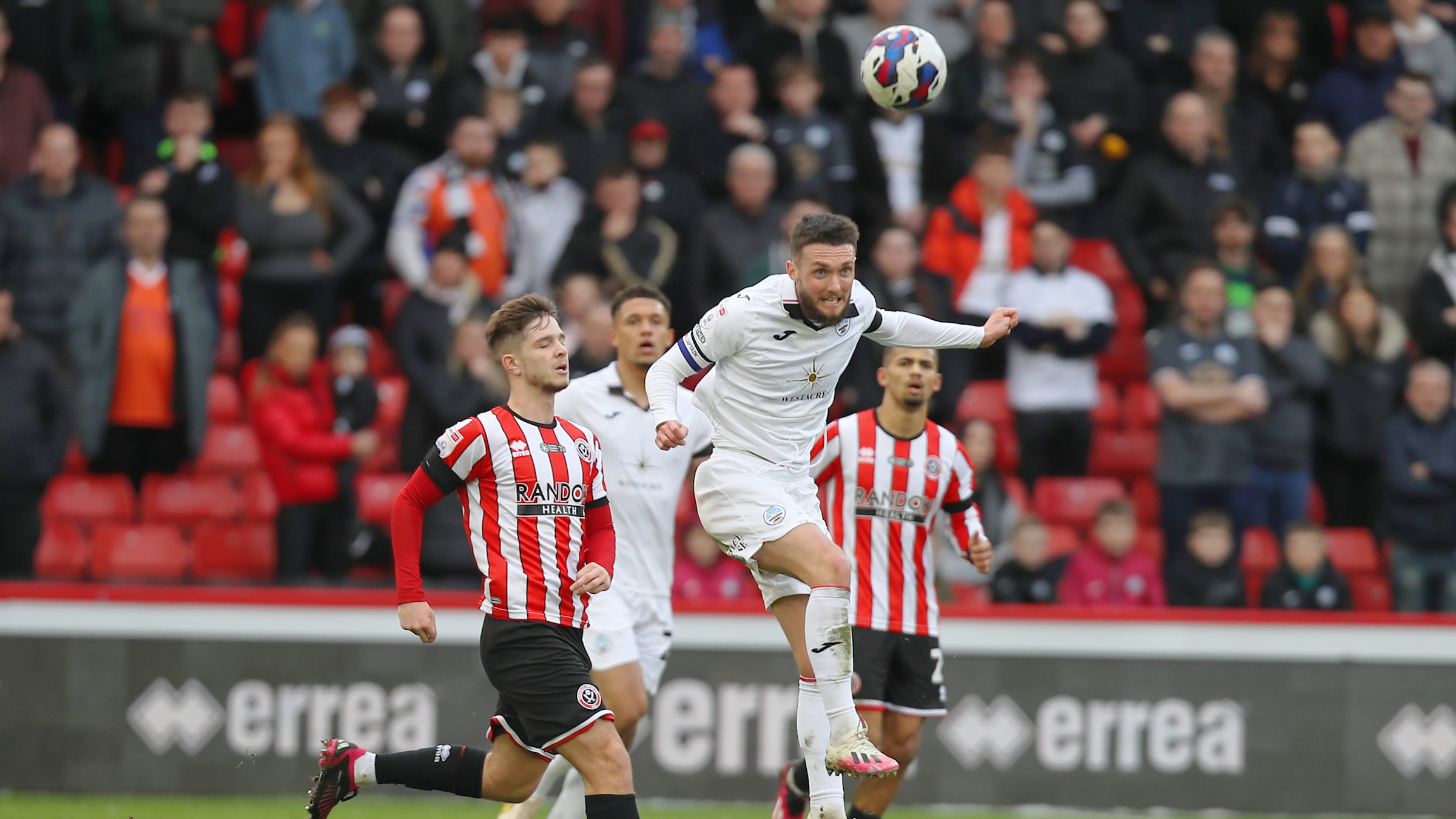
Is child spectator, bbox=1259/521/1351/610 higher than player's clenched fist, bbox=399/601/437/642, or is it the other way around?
player's clenched fist, bbox=399/601/437/642

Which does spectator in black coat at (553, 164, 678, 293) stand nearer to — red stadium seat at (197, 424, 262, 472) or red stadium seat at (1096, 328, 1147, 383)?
red stadium seat at (197, 424, 262, 472)

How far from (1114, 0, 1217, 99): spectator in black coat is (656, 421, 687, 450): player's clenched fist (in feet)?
28.8

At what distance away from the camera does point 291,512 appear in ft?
38.1

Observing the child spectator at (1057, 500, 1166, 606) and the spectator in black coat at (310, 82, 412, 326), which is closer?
the child spectator at (1057, 500, 1166, 606)

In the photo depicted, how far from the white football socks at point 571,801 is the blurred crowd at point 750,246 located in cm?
302

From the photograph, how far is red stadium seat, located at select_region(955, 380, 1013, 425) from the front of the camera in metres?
12.4

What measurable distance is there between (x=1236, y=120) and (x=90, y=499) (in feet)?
31.0

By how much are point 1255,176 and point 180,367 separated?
8.66 metres

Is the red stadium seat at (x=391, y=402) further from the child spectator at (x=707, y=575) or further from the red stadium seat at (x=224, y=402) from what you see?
the child spectator at (x=707, y=575)

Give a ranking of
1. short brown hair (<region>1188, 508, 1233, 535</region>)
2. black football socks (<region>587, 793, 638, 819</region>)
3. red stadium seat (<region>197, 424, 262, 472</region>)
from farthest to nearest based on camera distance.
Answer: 1. red stadium seat (<region>197, 424, 262, 472</region>)
2. short brown hair (<region>1188, 508, 1233, 535</region>)
3. black football socks (<region>587, 793, 638, 819</region>)

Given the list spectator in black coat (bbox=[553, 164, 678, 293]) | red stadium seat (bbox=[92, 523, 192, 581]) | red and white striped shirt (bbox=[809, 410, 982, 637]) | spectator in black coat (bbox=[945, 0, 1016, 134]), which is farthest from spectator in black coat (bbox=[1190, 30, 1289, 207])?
red stadium seat (bbox=[92, 523, 192, 581])

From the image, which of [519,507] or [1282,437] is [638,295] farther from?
[1282,437]

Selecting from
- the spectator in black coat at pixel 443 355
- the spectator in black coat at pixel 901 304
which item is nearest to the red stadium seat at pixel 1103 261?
the spectator in black coat at pixel 901 304

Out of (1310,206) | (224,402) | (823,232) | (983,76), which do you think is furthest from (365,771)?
(1310,206)
